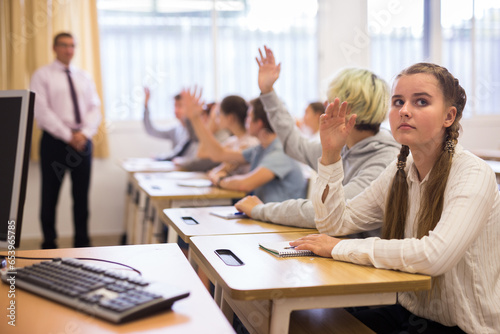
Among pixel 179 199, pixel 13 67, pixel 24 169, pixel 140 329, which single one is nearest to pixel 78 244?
pixel 13 67

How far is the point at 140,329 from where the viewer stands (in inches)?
38.9

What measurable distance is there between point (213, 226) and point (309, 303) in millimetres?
703

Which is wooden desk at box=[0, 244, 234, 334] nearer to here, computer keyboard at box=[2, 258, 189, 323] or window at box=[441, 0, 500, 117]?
computer keyboard at box=[2, 258, 189, 323]

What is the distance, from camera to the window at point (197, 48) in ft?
17.5

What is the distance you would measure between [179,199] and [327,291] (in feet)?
5.47

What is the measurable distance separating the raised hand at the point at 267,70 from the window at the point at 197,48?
312cm

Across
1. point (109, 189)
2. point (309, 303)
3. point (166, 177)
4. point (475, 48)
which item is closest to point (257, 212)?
point (309, 303)

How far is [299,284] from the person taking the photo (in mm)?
1214

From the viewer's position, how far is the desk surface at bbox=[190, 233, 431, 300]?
46.9 inches

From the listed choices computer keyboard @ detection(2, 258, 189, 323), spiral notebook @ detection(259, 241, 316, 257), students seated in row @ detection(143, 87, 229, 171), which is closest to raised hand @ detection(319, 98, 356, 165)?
spiral notebook @ detection(259, 241, 316, 257)

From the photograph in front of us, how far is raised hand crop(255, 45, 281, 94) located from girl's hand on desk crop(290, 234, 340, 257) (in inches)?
41.8

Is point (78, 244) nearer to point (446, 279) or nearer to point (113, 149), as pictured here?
point (113, 149)

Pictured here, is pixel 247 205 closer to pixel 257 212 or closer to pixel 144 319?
pixel 257 212

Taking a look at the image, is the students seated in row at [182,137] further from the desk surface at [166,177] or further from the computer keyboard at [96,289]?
the computer keyboard at [96,289]
